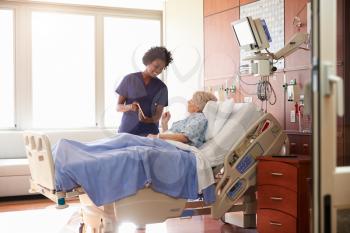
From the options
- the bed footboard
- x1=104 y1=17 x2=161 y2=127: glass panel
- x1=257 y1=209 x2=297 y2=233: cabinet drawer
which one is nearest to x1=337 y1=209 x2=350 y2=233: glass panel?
x1=257 y1=209 x2=297 y2=233: cabinet drawer

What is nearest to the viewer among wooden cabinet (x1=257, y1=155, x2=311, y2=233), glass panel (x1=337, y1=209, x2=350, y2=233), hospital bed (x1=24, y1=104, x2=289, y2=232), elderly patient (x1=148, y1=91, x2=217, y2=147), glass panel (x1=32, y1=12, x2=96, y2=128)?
glass panel (x1=337, y1=209, x2=350, y2=233)

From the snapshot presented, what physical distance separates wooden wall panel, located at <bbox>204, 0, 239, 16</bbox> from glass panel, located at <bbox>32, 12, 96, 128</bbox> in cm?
174

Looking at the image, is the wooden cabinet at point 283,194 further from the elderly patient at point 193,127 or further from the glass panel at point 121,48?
the glass panel at point 121,48

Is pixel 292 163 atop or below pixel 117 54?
below

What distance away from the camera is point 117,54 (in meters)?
6.06

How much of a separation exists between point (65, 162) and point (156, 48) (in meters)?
1.47

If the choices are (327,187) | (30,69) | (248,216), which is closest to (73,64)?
(30,69)

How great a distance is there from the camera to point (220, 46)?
474cm

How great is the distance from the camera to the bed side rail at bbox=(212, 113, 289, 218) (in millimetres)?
3080

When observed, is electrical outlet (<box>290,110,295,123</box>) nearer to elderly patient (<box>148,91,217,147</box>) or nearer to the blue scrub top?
elderly patient (<box>148,91,217,147</box>)

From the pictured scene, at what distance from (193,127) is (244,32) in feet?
2.83

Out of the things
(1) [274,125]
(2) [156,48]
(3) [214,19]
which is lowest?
(1) [274,125]

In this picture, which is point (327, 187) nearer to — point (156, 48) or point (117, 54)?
point (156, 48)

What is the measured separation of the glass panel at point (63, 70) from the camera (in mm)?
5688
